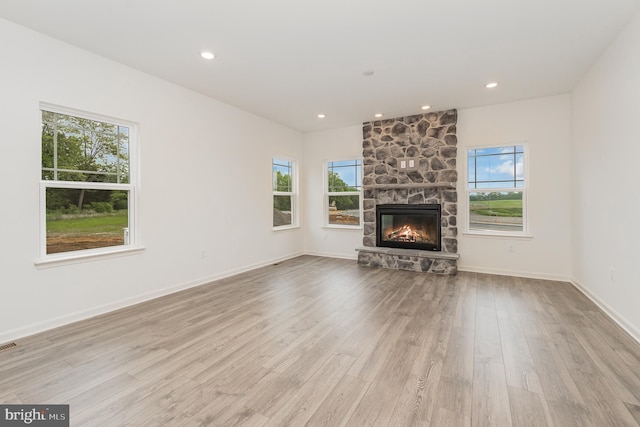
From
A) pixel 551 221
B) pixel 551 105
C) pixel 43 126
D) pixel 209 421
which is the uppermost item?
pixel 551 105

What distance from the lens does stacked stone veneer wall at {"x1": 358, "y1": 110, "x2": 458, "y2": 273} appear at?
5.12 m

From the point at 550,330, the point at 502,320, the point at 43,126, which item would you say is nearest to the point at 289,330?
the point at 502,320

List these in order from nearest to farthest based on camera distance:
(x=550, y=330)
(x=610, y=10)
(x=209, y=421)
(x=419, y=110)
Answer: (x=209, y=421) → (x=610, y=10) → (x=550, y=330) → (x=419, y=110)

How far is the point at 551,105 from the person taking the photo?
14.6ft

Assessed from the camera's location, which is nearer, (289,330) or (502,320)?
(289,330)

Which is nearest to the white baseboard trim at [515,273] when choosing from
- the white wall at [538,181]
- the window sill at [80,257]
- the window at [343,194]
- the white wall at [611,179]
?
the white wall at [538,181]

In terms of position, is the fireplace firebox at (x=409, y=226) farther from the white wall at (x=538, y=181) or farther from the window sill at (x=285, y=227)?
the window sill at (x=285, y=227)

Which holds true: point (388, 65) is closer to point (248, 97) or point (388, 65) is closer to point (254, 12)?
point (254, 12)

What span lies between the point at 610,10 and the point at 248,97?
13.3 feet

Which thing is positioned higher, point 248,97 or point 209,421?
point 248,97

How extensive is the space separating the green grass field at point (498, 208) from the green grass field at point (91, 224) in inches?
210

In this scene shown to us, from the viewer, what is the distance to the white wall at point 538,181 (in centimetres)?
444

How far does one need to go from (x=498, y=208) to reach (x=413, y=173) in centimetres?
153

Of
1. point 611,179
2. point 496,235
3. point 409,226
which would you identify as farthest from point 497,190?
point 611,179
